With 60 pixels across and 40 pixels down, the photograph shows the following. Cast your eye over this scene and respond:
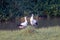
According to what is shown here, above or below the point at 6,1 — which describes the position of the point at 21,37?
below

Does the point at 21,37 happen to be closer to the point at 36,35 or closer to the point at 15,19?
the point at 36,35

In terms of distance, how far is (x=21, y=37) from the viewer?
6598 millimetres

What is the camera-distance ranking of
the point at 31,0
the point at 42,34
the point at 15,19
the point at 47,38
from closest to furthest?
1. the point at 47,38
2. the point at 42,34
3. the point at 15,19
4. the point at 31,0

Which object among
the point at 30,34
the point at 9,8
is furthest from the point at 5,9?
the point at 30,34

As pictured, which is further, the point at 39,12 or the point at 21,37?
the point at 39,12

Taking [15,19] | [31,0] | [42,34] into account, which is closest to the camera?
[42,34]

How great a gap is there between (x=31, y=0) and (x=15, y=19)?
2.86m

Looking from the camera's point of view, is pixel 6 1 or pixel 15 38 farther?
pixel 6 1

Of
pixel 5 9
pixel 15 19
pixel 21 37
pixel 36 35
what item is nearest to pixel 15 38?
pixel 21 37

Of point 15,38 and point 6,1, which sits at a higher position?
point 6,1

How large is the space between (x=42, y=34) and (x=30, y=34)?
13.8 inches

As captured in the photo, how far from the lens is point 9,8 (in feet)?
54.0

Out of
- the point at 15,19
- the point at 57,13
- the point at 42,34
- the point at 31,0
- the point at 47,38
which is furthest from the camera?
the point at 31,0

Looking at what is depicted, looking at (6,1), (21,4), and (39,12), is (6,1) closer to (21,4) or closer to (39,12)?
(21,4)
